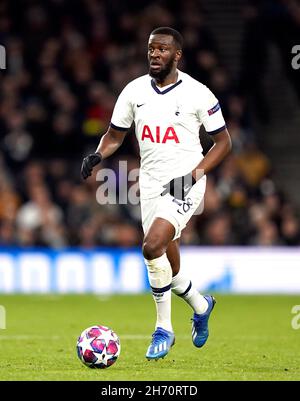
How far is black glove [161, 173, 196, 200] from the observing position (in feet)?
27.4

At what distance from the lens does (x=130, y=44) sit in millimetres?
18906

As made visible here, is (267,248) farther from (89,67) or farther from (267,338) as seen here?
(267,338)

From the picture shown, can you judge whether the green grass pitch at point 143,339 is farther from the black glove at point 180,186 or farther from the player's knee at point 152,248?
the black glove at point 180,186

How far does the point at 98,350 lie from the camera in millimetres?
7762

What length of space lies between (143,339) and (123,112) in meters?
2.43

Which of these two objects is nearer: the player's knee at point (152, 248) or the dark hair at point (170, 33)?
the player's knee at point (152, 248)

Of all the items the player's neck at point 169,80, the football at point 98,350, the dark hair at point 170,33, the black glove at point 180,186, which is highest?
the dark hair at point 170,33

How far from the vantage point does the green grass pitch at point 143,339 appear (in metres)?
7.45

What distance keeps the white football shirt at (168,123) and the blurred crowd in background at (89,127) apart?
25.1 ft

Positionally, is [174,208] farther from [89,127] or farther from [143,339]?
[89,127]

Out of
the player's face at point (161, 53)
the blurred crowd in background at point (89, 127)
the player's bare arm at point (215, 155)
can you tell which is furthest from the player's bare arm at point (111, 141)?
the blurred crowd in background at point (89, 127)

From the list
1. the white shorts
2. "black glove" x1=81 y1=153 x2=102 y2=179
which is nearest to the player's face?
"black glove" x1=81 y1=153 x2=102 y2=179

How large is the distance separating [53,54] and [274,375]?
11.8 metres

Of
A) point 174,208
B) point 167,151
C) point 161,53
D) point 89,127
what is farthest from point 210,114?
point 89,127
